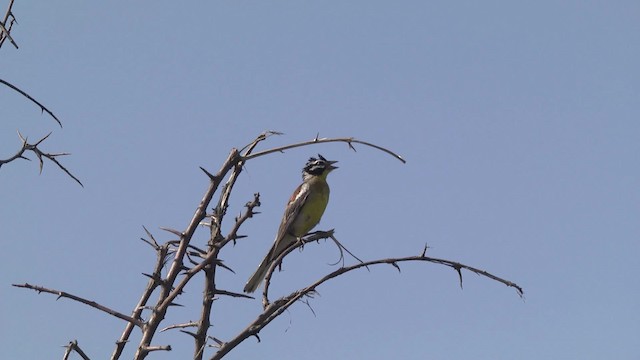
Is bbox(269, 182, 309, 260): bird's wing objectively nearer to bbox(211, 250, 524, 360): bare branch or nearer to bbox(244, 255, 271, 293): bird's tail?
bbox(244, 255, 271, 293): bird's tail

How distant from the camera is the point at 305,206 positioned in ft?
34.8

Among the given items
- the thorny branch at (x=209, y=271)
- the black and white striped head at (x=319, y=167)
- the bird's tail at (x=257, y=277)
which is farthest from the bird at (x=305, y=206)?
the thorny branch at (x=209, y=271)

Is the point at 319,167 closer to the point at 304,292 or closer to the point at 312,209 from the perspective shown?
the point at 312,209

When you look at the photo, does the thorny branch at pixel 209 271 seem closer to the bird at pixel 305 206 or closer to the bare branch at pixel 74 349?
the bare branch at pixel 74 349

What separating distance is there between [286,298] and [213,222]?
0.42 metres

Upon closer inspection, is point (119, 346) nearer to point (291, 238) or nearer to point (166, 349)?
point (166, 349)

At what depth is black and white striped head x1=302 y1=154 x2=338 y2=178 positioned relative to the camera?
11.7m

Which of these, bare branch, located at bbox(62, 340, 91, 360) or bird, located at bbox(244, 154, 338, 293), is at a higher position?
bird, located at bbox(244, 154, 338, 293)

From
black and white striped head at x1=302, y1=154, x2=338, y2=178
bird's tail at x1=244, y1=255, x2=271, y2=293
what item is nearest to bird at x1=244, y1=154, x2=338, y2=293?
black and white striped head at x1=302, y1=154, x2=338, y2=178

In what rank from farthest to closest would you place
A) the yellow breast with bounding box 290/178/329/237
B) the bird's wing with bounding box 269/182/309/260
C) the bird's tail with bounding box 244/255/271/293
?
the yellow breast with bounding box 290/178/329/237 < the bird's wing with bounding box 269/182/309/260 < the bird's tail with bounding box 244/255/271/293

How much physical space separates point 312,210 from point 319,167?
1.32 metres

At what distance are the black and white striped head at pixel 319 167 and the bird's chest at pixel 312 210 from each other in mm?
572

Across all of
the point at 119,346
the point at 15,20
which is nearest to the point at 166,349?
the point at 119,346

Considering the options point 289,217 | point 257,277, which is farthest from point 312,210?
point 257,277
